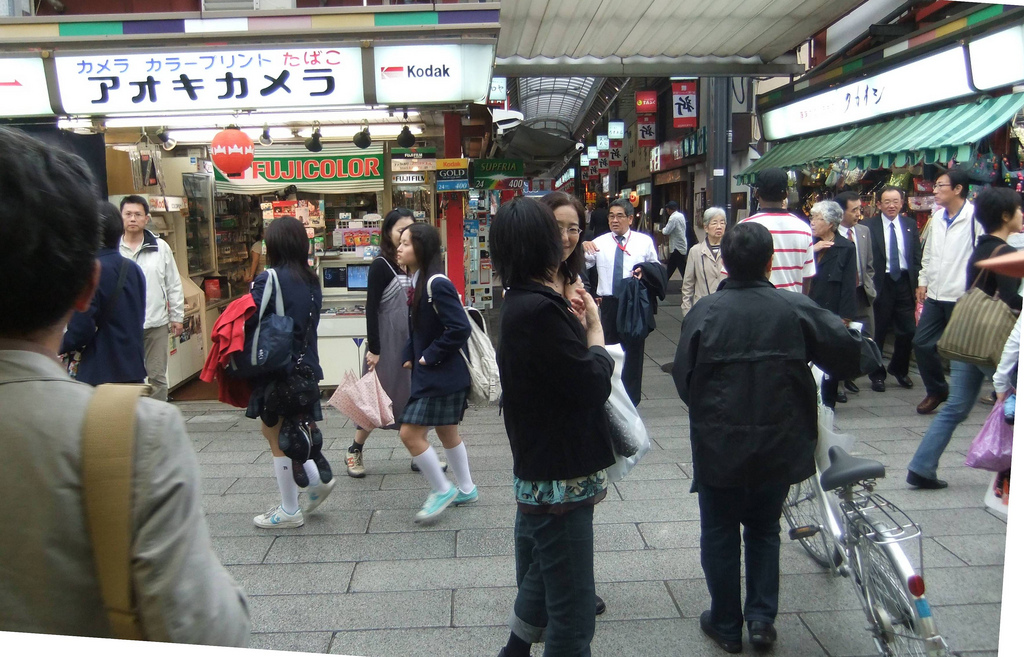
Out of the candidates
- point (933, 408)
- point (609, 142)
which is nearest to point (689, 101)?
point (609, 142)

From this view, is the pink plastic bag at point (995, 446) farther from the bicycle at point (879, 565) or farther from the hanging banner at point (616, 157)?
the hanging banner at point (616, 157)

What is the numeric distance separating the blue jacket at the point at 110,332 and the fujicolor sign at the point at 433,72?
2710 mm

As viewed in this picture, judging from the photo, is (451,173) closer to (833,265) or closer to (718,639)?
(833,265)

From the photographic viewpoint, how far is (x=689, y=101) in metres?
16.8

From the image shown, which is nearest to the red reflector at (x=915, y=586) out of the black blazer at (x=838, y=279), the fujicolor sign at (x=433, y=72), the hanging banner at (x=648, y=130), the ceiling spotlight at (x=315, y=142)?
the black blazer at (x=838, y=279)

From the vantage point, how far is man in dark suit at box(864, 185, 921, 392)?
7457 mm

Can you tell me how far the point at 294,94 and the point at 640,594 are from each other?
15.6 ft

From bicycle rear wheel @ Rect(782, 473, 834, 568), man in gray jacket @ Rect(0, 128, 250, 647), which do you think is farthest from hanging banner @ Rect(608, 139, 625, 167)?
man in gray jacket @ Rect(0, 128, 250, 647)

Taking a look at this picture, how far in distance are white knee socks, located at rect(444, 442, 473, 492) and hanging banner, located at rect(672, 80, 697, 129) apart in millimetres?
13528

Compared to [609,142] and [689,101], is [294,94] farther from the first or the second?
[609,142]

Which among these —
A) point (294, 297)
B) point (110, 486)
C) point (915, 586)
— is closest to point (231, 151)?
point (294, 297)

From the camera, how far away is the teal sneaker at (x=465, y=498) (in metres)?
4.86

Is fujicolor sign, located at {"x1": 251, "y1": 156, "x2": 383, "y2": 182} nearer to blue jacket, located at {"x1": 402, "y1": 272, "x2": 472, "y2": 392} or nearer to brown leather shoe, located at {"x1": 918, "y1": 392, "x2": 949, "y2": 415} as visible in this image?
blue jacket, located at {"x1": 402, "y1": 272, "x2": 472, "y2": 392}

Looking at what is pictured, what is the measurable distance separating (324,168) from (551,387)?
21.4 feet
